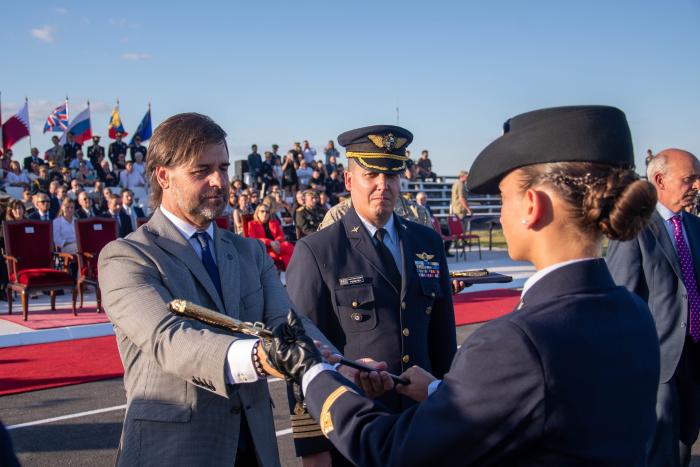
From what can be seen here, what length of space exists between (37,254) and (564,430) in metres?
10.7

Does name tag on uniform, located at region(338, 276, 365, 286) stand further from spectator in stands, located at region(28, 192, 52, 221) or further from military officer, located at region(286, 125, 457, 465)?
spectator in stands, located at region(28, 192, 52, 221)

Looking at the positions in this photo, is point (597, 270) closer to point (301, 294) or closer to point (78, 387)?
point (301, 294)

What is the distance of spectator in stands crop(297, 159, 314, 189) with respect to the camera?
907 inches

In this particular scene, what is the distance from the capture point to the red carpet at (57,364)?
21.8 feet

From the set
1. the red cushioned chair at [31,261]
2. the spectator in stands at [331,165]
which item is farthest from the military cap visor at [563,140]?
the spectator in stands at [331,165]

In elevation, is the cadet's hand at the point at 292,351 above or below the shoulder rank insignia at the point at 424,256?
below

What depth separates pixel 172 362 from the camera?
194 centimetres

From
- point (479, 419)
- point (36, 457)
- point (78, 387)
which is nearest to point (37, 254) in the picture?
point (78, 387)

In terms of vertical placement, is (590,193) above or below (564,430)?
above

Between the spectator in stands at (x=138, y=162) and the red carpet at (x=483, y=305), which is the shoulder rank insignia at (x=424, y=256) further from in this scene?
the spectator in stands at (x=138, y=162)

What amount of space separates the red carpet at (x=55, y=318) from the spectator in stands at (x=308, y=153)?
1452 centimetres

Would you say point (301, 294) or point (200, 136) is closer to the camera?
point (200, 136)

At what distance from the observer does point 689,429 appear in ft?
12.1

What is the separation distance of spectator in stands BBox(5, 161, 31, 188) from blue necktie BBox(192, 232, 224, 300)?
54.4ft
